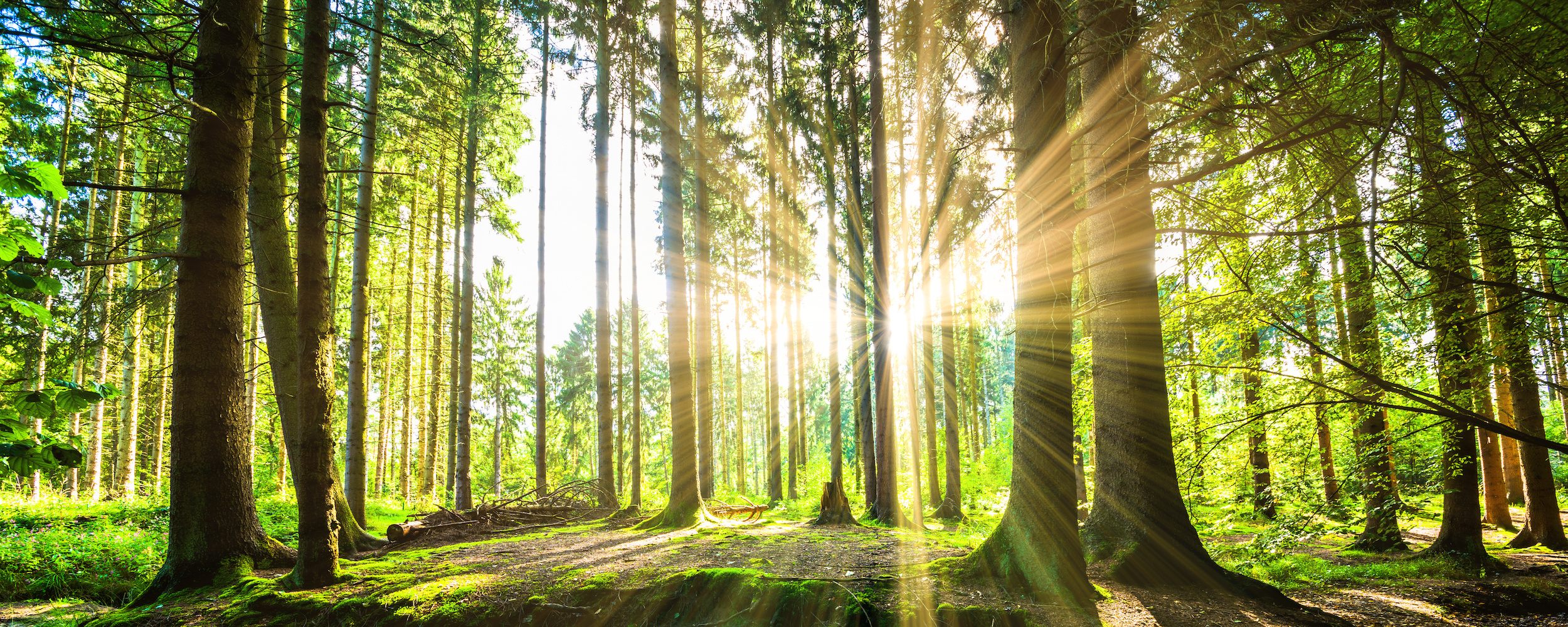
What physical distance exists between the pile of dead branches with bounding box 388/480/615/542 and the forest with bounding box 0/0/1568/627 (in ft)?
0.34

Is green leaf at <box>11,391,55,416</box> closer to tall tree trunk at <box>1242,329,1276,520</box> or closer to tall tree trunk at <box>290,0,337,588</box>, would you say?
tall tree trunk at <box>290,0,337,588</box>

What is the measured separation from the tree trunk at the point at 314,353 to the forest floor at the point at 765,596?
358 mm

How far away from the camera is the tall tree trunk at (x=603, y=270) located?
437 inches

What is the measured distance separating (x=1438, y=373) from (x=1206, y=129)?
459cm

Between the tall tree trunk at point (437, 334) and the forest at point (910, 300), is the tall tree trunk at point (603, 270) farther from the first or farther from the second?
the tall tree trunk at point (437, 334)

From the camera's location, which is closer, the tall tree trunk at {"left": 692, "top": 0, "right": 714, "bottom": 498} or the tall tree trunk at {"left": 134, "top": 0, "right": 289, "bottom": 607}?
the tall tree trunk at {"left": 134, "top": 0, "right": 289, "bottom": 607}

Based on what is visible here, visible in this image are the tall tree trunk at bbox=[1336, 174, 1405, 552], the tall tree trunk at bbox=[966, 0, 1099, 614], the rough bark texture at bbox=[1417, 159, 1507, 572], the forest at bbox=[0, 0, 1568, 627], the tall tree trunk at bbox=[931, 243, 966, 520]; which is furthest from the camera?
the tall tree trunk at bbox=[931, 243, 966, 520]

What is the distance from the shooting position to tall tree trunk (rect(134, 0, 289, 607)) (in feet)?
15.5

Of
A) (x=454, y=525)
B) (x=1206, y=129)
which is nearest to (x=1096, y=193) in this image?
(x=1206, y=129)

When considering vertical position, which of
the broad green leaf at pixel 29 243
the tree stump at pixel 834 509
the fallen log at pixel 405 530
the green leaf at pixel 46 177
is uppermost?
the green leaf at pixel 46 177

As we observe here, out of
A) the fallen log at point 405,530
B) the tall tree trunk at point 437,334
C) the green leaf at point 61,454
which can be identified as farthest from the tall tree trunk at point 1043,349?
the tall tree trunk at point 437,334

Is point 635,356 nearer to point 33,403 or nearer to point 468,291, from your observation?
point 468,291

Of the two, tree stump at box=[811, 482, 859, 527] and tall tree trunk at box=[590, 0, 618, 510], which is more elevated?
tall tree trunk at box=[590, 0, 618, 510]

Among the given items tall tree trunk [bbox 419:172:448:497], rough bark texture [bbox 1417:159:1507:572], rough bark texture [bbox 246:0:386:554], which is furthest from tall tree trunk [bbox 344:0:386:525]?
rough bark texture [bbox 1417:159:1507:572]
